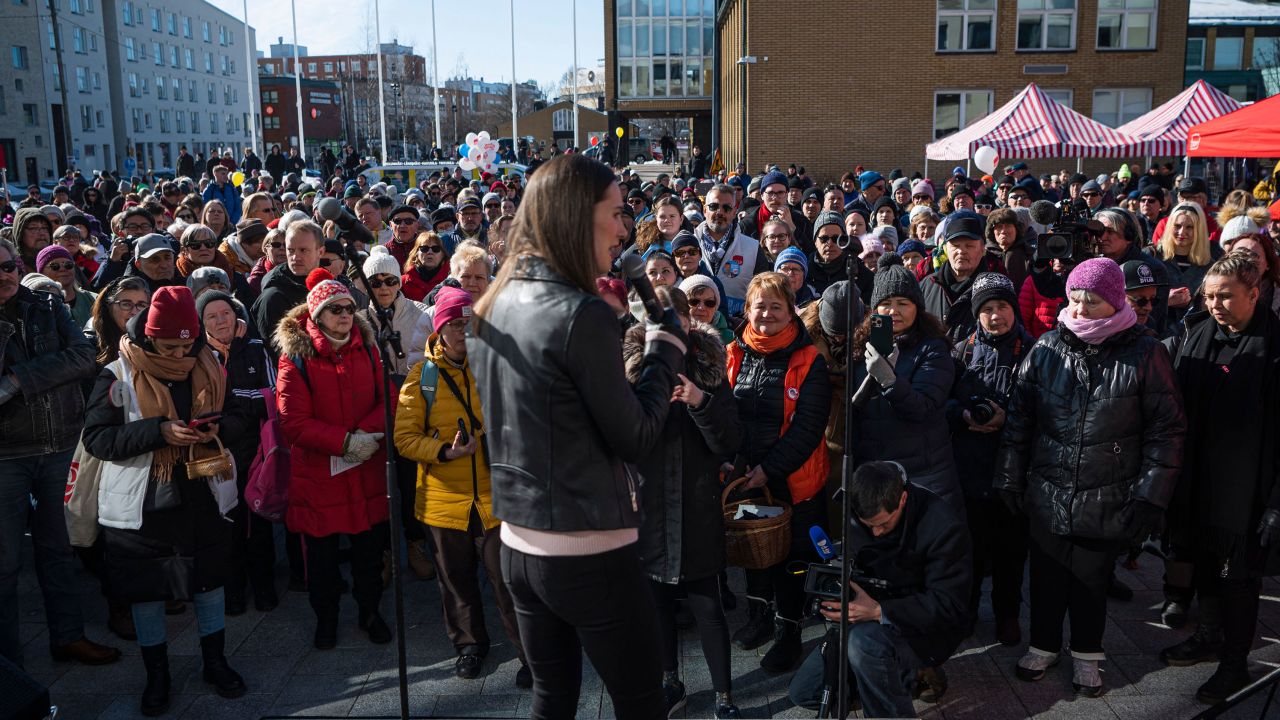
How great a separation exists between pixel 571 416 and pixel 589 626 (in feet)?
1.80

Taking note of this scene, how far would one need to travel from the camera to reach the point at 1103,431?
13.5 feet

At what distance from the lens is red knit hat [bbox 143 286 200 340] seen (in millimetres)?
4250

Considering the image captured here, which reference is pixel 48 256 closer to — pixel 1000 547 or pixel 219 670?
pixel 219 670

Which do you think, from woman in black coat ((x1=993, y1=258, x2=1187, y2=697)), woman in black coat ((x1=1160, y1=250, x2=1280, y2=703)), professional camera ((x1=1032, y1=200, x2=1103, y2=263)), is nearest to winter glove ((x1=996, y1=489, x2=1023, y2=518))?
woman in black coat ((x1=993, y1=258, x2=1187, y2=697))

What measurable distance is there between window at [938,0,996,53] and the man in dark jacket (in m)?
29.0

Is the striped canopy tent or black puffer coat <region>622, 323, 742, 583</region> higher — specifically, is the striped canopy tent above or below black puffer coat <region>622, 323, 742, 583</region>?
above

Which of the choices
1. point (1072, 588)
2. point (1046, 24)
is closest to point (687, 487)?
point (1072, 588)

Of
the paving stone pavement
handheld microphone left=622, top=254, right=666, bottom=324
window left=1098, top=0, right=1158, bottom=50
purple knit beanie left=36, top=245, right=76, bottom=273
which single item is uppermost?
window left=1098, top=0, right=1158, bottom=50

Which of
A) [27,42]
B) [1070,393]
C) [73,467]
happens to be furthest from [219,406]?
[27,42]

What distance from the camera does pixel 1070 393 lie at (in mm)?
4199

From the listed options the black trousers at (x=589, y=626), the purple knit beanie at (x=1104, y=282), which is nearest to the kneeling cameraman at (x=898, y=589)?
the purple knit beanie at (x=1104, y=282)

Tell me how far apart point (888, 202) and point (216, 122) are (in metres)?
84.5

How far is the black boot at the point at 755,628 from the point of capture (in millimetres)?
4887

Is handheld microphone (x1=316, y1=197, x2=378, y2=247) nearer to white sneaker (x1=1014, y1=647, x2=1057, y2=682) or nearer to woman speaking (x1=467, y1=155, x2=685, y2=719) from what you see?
woman speaking (x1=467, y1=155, x2=685, y2=719)
